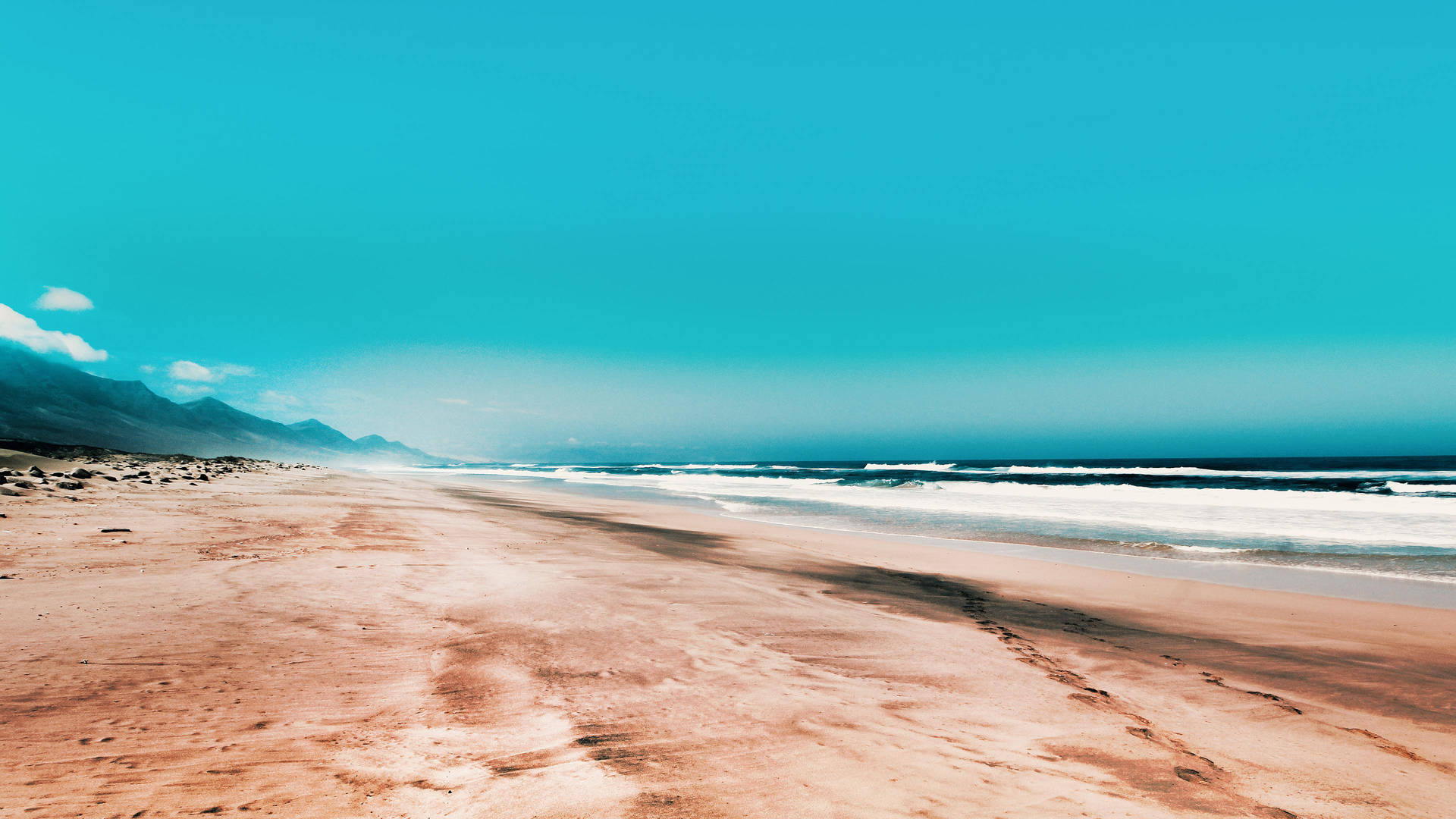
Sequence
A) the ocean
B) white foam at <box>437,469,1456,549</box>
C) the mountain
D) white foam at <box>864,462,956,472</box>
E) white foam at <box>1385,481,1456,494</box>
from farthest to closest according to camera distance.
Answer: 1. the mountain
2. white foam at <box>864,462,956,472</box>
3. white foam at <box>1385,481,1456,494</box>
4. white foam at <box>437,469,1456,549</box>
5. the ocean

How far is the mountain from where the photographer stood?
261ft

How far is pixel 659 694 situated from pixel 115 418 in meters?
151

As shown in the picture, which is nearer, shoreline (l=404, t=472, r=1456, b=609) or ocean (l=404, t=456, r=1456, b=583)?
shoreline (l=404, t=472, r=1456, b=609)

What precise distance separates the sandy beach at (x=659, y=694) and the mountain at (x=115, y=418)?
8469cm

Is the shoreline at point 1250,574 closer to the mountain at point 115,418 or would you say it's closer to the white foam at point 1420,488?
the white foam at point 1420,488

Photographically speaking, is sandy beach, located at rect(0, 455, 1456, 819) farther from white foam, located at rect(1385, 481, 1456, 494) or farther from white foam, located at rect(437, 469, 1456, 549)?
white foam, located at rect(1385, 481, 1456, 494)

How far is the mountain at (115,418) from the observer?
79.4m

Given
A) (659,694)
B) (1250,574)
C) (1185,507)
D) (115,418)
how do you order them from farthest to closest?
1. (115,418)
2. (1185,507)
3. (1250,574)
4. (659,694)

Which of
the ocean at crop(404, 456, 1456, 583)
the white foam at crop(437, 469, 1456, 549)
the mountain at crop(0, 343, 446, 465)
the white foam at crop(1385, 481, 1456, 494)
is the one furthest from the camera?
the mountain at crop(0, 343, 446, 465)

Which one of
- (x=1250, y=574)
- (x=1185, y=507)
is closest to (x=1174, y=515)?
(x=1185, y=507)

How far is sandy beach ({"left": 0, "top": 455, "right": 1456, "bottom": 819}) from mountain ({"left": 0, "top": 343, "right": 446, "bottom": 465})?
3334 inches

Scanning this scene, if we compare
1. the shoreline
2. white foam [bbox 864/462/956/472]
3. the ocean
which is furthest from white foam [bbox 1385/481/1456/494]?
white foam [bbox 864/462/956/472]

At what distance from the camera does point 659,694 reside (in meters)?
4.29

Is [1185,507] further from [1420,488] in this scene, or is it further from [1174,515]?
[1420,488]
